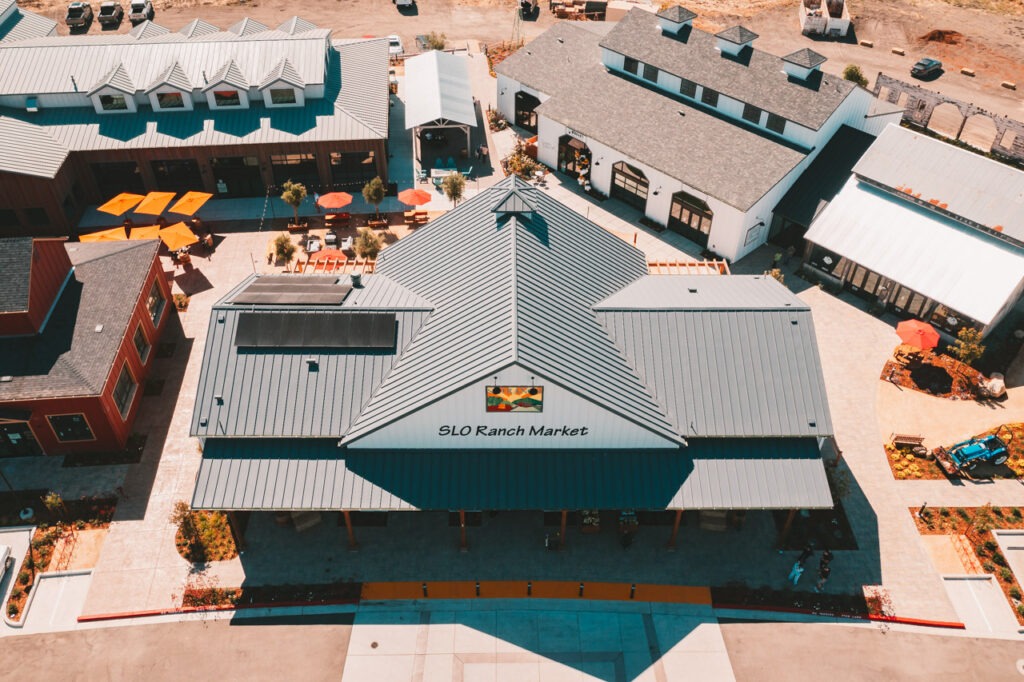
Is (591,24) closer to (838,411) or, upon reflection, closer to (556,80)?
(556,80)

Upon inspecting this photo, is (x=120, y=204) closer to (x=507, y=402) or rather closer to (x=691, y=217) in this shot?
(x=507, y=402)

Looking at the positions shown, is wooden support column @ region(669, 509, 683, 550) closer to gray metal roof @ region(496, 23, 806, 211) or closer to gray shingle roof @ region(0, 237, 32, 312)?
gray metal roof @ region(496, 23, 806, 211)

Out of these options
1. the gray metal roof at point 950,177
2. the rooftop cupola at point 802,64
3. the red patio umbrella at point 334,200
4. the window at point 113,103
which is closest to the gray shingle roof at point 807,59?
the rooftop cupola at point 802,64

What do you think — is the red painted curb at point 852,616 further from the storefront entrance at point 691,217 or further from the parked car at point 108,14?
the parked car at point 108,14

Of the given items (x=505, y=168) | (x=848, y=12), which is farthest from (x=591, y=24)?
(x=848, y=12)

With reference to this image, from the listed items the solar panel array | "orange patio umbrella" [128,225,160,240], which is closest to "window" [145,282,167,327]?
"orange patio umbrella" [128,225,160,240]

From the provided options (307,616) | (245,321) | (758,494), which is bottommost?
(307,616)
